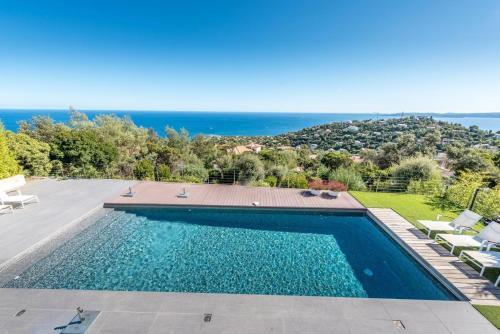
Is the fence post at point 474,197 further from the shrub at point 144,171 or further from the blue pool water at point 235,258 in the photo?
the shrub at point 144,171

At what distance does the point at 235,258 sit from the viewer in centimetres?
568

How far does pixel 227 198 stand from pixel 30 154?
9.71 meters

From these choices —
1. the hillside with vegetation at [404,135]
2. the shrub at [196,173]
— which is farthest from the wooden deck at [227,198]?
the hillside with vegetation at [404,135]

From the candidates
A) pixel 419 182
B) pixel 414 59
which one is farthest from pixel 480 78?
pixel 419 182

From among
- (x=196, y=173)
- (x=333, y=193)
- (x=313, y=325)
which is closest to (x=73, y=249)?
(x=313, y=325)

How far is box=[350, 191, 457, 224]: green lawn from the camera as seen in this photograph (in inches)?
300

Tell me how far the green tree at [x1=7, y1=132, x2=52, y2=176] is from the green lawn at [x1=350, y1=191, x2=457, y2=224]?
14.9 meters

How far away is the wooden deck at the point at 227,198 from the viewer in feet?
27.4

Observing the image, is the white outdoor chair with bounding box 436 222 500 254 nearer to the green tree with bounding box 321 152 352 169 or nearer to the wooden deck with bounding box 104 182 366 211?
the wooden deck with bounding box 104 182 366 211

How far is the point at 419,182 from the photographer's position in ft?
33.9

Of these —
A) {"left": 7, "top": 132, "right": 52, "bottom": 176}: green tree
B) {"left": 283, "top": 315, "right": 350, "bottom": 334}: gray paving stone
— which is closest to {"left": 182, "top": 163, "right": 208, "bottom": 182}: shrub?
{"left": 7, "top": 132, "right": 52, "bottom": 176}: green tree

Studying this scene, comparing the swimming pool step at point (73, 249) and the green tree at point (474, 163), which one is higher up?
the green tree at point (474, 163)

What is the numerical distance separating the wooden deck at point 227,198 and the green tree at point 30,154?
5200 millimetres

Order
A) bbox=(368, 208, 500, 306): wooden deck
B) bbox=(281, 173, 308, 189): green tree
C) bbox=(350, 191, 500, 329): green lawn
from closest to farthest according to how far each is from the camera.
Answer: bbox=(368, 208, 500, 306): wooden deck, bbox=(350, 191, 500, 329): green lawn, bbox=(281, 173, 308, 189): green tree
